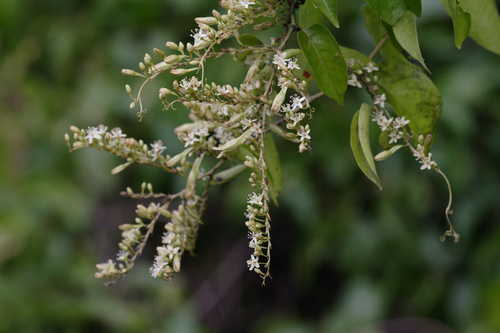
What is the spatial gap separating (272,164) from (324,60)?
0.68ft

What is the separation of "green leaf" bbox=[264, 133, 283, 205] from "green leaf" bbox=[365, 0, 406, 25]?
0.26 metres

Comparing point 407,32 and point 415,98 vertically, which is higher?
point 407,32

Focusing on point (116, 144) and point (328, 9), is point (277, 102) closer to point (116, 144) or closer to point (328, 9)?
point (328, 9)

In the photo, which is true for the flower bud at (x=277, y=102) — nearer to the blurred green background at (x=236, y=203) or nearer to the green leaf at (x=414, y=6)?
the green leaf at (x=414, y=6)

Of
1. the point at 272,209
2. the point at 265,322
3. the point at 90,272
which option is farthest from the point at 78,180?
the point at 265,322

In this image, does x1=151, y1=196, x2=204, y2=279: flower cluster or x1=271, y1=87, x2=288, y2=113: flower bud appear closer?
x1=271, y1=87, x2=288, y2=113: flower bud

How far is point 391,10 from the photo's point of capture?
3.06 ft

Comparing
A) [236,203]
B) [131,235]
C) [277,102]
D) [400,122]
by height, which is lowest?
[236,203]

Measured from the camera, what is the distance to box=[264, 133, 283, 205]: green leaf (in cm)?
104

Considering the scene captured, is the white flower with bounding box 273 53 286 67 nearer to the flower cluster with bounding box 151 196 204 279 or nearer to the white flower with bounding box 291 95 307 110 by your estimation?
the white flower with bounding box 291 95 307 110

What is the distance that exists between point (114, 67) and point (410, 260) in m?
1.59

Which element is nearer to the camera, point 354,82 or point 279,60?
point 279,60

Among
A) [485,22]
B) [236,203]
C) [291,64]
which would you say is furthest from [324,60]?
[236,203]

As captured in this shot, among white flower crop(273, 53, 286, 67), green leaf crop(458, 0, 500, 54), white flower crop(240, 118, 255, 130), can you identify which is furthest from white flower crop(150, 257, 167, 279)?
green leaf crop(458, 0, 500, 54)
